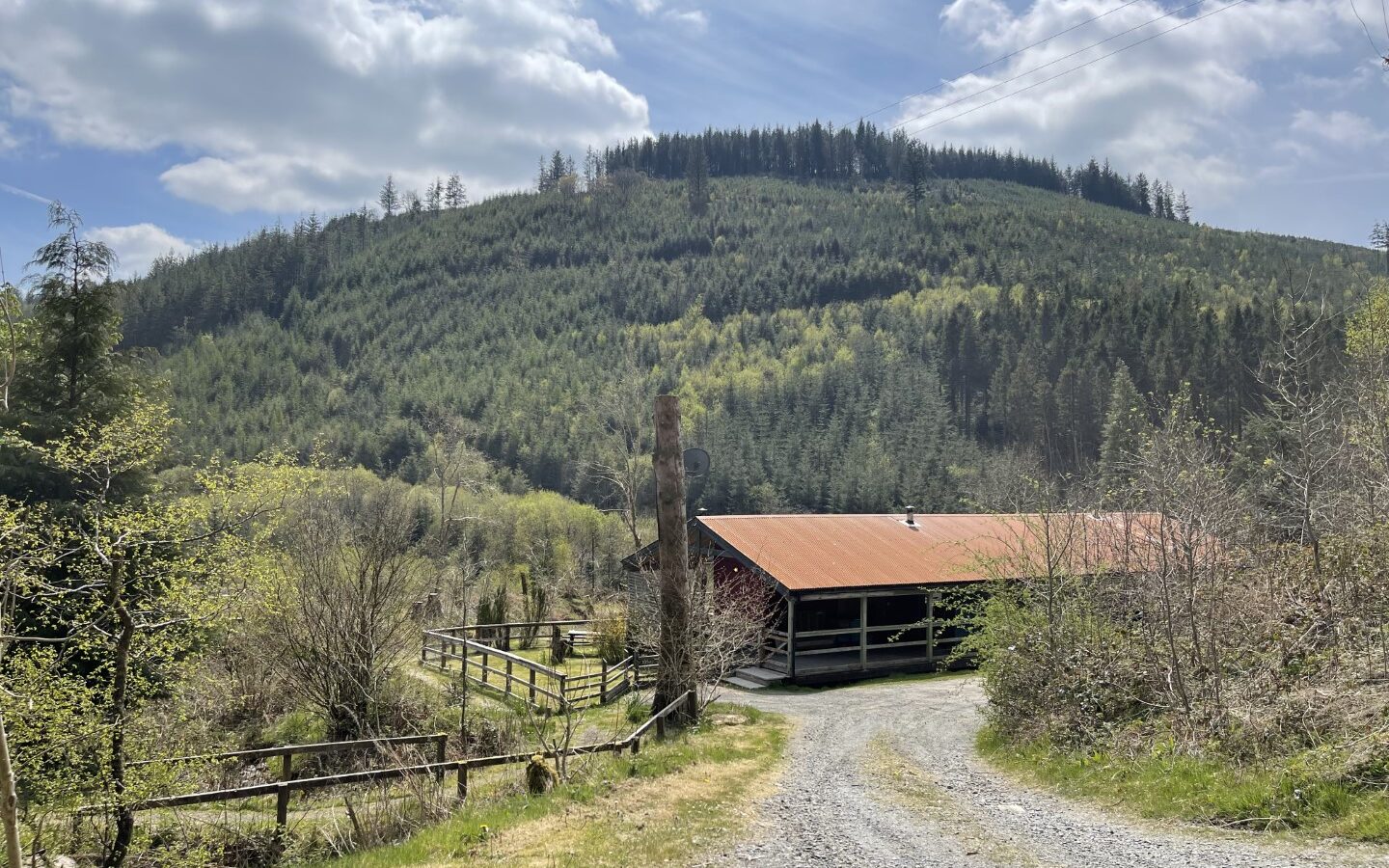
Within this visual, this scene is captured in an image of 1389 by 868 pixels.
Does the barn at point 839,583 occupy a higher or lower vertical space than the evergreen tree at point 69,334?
lower

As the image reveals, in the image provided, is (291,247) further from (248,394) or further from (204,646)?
(204,646)

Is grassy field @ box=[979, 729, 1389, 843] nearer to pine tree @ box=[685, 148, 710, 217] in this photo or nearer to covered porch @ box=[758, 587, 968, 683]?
covered porch @ box=[758, 587, 968, 683]

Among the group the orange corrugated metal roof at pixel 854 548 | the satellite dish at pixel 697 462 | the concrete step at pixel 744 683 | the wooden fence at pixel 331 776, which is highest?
the satellite dish at pixel 697 462

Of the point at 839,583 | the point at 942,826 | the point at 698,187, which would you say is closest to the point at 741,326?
the point at 698,187

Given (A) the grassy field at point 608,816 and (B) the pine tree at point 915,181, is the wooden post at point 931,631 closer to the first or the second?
(A) the grassy field at point 608,816

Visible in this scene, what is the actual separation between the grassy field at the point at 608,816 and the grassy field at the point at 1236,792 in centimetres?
394

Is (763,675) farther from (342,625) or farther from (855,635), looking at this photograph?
(342,625)

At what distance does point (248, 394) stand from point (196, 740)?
113394 millimetres

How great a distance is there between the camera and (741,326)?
412 feet

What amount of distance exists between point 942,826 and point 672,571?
5.92 m

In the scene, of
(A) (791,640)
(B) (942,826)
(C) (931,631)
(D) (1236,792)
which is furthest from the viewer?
(C) (931,631)

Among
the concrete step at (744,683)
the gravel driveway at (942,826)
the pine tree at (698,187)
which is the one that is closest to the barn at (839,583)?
the concrete step at (744,683)

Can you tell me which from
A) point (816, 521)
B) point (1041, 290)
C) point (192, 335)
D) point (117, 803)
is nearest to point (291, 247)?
point (192, 335)

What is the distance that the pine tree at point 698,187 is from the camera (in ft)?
578
